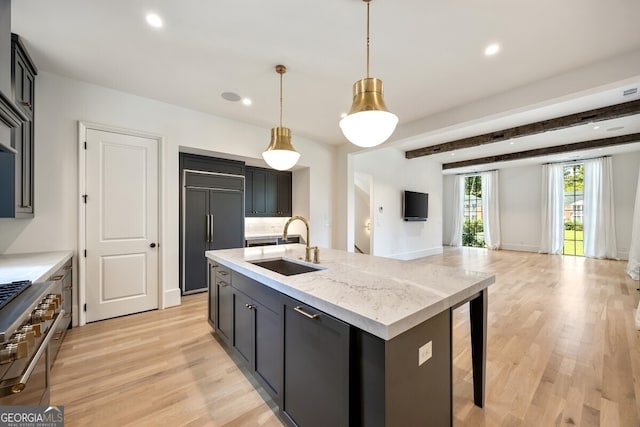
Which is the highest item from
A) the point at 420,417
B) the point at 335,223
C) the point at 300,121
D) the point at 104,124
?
the point at 300,121

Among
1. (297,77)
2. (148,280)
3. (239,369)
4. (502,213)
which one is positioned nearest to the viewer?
(239,369)

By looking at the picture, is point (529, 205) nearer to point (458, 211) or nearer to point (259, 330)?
point (458, 211)

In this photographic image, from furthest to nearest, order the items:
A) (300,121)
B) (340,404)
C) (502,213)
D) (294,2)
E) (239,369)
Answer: (502,213) → (300,121) → (239,369) → (294,2) → (340,404)

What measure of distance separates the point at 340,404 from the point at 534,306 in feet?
12.2

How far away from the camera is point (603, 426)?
1563 mm

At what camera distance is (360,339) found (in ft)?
3.58

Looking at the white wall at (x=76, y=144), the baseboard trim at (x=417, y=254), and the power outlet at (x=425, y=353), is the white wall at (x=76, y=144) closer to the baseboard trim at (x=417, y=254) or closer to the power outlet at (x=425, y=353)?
the power outlet at (x=425, y=353)

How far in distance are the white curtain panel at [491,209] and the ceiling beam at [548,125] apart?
13.4 feet

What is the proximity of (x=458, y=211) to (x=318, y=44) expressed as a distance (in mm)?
9589

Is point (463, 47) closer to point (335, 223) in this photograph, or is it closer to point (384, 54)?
point (384, 54)

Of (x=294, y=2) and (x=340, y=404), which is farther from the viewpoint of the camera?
(x=294, y=2)

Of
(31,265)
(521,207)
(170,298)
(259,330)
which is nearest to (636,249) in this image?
(521,207)

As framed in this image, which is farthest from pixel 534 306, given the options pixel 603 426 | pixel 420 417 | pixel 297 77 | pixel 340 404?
pixel 297 77

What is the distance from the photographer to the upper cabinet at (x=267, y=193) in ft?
16.2
